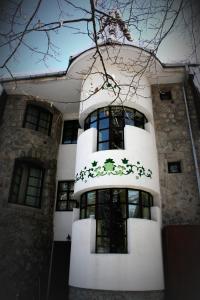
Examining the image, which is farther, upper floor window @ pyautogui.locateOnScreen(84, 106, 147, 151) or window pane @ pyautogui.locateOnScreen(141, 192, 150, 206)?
upper floor window @ pyautogui.locateOnScreen(84, 106, 147, 151)

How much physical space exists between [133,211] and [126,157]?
1.54 meters

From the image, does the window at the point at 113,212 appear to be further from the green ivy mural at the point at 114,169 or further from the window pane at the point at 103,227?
the green ivy mural at the point at 114,169

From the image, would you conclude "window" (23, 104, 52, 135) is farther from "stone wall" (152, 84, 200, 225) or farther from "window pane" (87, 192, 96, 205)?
"stone wall" (152, 84, 200, 225)

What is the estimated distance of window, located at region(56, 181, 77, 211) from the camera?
30.7 feet

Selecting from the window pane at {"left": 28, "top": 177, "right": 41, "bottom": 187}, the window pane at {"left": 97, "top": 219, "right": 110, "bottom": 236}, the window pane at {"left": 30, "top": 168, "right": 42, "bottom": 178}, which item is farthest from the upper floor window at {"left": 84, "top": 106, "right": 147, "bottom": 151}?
the window pane at {"left": 28, "top": 177, "right": 41, "bottom": 187}

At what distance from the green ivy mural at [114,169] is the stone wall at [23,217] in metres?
1.86

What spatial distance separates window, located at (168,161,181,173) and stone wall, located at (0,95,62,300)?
394cm

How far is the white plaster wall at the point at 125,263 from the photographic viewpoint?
6176 mm

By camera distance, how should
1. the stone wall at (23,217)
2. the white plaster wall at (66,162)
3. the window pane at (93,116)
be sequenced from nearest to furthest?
the stone wall at (23,217)
the window pane at (93,116)
the white plaster wall at (66,162)

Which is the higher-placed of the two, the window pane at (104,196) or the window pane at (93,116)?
the window pane at (93,116)

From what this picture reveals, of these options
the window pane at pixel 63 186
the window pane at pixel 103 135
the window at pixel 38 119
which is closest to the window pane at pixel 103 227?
the window pane at pixel 103 135

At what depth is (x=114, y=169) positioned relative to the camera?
23.8 feet

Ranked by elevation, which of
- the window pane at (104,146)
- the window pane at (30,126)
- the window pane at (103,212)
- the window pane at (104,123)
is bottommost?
the window pane at (103,212)

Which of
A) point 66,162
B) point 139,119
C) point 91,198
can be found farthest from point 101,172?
point 66,162
